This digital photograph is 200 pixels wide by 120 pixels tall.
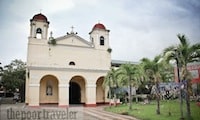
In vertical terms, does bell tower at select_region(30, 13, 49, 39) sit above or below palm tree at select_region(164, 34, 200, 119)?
above

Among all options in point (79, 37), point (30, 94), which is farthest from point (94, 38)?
point (30, 94)

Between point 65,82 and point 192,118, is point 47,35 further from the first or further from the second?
point 192,118

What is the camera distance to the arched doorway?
87.6ft

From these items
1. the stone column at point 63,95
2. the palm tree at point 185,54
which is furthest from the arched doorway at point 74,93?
the palm tree at point 185,54

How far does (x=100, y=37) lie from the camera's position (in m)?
28.0

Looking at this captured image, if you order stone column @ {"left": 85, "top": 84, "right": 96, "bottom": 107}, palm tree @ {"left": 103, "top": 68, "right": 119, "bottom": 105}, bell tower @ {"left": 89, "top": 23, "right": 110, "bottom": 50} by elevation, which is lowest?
stone column @ {"left": 85, "top": 84, "right": 96, "bottom": 107}

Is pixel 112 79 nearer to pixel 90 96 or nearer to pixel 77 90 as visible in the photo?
pixel 90 96

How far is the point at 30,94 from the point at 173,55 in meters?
14.7

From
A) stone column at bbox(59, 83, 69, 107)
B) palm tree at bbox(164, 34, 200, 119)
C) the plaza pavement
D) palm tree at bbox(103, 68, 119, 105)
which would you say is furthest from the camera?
stone column at bbox(59, 83, 69, 107)

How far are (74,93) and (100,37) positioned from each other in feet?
24.8

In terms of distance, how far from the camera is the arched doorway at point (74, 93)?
2669 centimetres

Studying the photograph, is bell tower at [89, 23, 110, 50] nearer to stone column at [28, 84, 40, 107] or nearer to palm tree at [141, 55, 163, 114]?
stone column at [28, 84, 40, 107]

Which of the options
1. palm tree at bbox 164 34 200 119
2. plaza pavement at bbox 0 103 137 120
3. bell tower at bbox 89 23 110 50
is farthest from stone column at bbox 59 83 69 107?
palm tree at bbox 164 34 200 119

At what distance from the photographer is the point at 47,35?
2566cm
